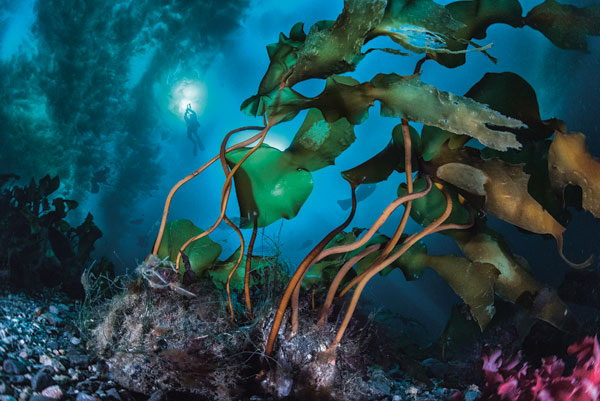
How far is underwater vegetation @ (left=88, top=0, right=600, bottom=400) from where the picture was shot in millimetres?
969

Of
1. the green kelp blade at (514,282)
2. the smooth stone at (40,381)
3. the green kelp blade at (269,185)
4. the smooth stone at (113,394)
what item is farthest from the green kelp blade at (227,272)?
the green kelp blade at (514,282)

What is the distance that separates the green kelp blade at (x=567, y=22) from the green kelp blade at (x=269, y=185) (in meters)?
1.12

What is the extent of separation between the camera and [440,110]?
93 cm

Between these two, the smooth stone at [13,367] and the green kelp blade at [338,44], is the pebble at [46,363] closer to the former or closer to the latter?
the smooth stone at [13,367]

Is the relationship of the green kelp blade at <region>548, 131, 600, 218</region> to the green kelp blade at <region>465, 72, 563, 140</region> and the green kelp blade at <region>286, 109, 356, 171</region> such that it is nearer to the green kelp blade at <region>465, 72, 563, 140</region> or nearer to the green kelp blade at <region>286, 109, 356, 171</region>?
the green kelp blade at <region>465, 72, 563, 140</region>

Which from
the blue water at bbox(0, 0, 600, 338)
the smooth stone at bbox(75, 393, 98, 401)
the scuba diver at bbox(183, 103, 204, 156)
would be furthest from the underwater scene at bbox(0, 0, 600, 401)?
the scuba diver at bbox(183, 103, 204, 156)

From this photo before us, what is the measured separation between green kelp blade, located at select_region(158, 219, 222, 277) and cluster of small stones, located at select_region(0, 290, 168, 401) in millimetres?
514

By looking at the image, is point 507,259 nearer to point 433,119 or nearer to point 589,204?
point 589,204

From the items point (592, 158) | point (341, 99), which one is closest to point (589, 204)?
point (592, 158)

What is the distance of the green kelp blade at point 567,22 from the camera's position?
1191mm

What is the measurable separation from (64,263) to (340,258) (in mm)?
2664

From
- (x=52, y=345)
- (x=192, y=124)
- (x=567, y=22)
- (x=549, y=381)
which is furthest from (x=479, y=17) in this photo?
(x=192, y=124)

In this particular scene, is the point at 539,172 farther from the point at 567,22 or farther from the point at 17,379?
the point at 17,379

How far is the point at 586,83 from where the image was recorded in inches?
165
